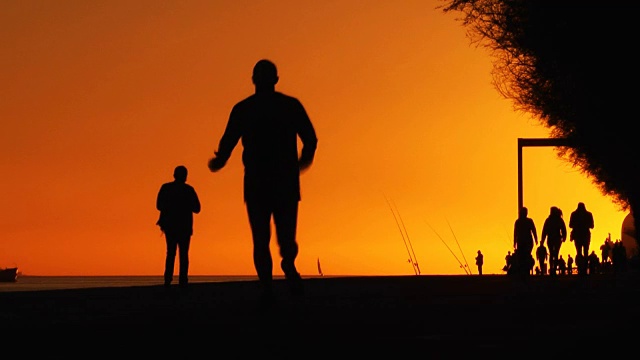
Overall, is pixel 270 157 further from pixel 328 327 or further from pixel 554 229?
pixel 554 229

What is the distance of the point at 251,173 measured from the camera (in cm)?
1337

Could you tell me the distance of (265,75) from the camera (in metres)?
13.4

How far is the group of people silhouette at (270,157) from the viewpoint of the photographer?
13.3 meters

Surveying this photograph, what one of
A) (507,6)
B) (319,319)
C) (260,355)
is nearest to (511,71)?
(507,6)

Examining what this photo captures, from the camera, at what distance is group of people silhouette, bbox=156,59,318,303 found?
13.3 meters

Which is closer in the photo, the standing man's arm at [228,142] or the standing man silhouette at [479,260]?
the standing man's arm at [228,142]

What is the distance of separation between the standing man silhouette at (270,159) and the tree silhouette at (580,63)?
424 inches

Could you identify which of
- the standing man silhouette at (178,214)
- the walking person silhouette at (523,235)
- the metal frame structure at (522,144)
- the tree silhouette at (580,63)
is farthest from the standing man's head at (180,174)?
the metal frame structure at (522,144)

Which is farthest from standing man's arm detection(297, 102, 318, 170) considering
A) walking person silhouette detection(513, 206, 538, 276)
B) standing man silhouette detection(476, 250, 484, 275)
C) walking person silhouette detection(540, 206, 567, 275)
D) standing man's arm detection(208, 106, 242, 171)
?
standing man silhouette detection(476, 250, 484, 275)

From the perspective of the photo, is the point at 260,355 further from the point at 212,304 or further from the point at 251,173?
the point at 212,304

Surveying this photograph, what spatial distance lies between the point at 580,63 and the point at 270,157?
528 inches

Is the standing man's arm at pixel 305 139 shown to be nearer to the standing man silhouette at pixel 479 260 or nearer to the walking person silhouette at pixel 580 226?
the walking person silhouette at pixel 580 226

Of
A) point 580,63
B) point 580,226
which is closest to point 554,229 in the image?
point 580,226

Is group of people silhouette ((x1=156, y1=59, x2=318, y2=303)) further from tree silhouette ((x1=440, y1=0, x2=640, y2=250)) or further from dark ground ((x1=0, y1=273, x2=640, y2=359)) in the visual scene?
tree silhouette ((x1=440, y1=0, x2=640, y2=250))
